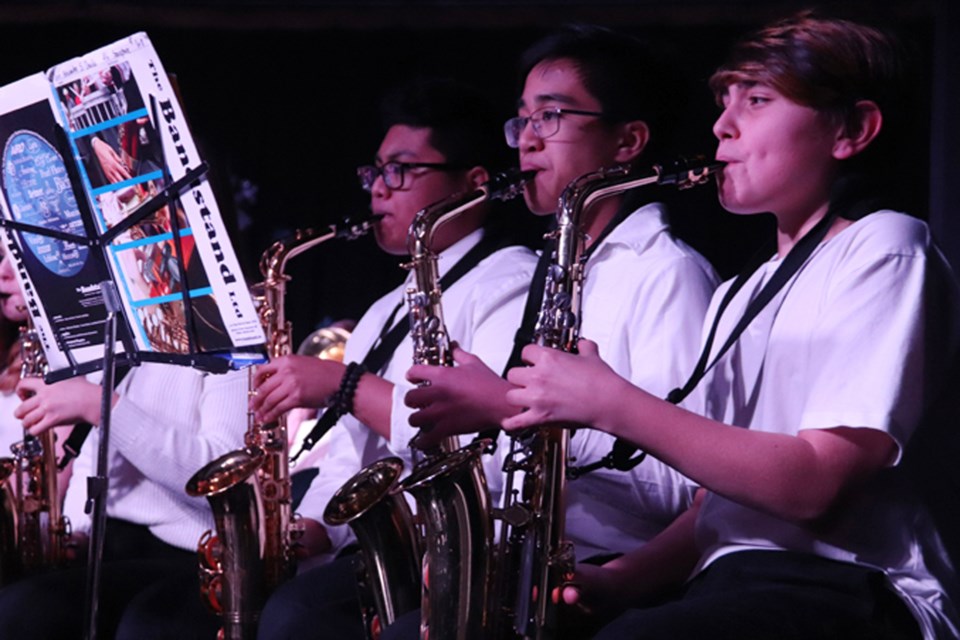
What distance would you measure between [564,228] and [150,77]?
93cm

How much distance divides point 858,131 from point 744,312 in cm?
41

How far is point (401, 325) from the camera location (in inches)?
131

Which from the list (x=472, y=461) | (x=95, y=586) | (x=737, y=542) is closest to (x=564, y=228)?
(x=472, y=461)

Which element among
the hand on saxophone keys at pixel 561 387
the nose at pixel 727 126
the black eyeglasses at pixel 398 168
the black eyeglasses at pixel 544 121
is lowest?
the hand on saxophone keys at pixel 561 387

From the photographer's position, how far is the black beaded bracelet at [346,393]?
3.03 m

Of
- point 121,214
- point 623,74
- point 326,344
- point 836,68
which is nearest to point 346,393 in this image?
point 121,214

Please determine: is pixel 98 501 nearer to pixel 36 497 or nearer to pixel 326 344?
pixel 36 497

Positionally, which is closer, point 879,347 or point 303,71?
point 879,347

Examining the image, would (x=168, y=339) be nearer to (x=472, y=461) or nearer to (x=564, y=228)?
(x=472, y=461)

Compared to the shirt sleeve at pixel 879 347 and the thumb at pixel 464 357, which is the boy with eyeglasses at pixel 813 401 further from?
the thumb at pixel 464 357

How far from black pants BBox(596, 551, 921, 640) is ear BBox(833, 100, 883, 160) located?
776mm

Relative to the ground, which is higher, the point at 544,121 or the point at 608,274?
the point at 544,121

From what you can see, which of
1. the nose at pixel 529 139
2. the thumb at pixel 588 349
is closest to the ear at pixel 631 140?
the nose at pixel 529 139

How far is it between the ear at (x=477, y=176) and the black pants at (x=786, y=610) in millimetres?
1752
